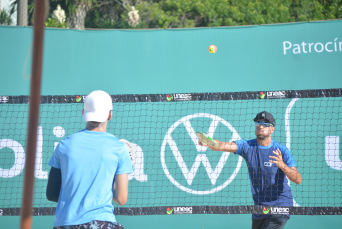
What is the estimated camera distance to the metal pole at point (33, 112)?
1.39 metres

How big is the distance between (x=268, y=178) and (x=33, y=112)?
10.4ft

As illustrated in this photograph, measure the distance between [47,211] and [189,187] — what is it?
203 centimetres

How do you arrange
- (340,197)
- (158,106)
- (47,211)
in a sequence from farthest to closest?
(158,106)
(340,197)
(47,211)

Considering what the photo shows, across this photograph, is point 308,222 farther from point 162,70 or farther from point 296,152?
point 162,70

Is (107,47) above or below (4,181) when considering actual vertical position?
above

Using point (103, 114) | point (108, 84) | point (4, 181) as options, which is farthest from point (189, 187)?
point (103, 114)

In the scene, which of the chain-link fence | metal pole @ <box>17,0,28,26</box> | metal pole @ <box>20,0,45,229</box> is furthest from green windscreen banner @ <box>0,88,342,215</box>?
the chain-link fence

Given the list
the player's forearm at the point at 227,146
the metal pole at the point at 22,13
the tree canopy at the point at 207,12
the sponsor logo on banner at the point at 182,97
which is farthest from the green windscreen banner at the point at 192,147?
the tree canopy at the point at 207,12

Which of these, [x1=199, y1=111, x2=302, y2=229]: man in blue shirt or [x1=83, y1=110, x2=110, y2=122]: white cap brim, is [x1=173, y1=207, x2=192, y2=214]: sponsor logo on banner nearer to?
[x1=199, y1=111, x2=302, y2=229]: man in blue shirt

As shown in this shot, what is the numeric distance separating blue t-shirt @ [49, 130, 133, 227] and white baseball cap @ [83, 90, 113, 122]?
14 cm

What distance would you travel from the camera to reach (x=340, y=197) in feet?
16.4

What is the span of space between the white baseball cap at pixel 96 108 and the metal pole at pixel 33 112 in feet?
2.44

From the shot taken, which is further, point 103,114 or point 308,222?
point 308,222

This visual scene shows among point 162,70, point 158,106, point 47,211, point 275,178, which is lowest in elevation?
point 47,211
